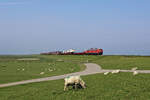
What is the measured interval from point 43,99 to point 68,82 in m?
3.17

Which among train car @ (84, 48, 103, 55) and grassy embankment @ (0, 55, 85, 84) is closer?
grassy embankment @ (0, 55, 85, 84)

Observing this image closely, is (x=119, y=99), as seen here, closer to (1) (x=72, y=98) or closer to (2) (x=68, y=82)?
(1) (x=72, y=98)

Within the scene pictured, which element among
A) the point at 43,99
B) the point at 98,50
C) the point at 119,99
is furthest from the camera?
the point at 98,50

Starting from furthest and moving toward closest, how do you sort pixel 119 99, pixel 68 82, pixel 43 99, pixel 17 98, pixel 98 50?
pixel 98 50 < pixel 68 82 < pixel 17 98 < pixel 43 99 < pixel 119 99

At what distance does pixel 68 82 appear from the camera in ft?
59.6

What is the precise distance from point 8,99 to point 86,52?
324 feet

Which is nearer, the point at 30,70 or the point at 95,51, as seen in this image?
the point at 30,70

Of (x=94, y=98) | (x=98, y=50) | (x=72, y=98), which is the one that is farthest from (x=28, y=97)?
(x=98, y=50)

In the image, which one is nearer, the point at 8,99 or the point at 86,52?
the point at 8,99

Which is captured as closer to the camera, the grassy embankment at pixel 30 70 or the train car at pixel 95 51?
the grassy embankment at pixel 30 70

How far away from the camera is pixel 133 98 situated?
45.5ft

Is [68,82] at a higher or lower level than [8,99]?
higher

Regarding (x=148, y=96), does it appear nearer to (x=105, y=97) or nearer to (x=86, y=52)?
(x=105, y=97)

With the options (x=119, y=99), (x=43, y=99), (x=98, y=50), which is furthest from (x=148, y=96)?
(x=98, y=50)
